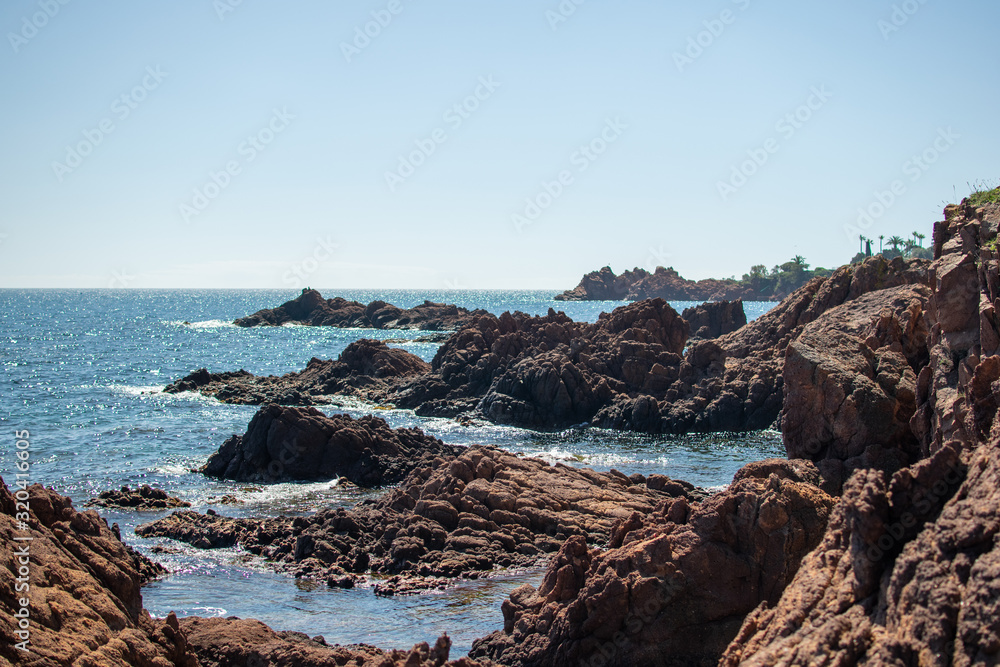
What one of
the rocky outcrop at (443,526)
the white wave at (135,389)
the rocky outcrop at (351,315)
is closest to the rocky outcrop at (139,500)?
the rocky outcrop at (443,526)

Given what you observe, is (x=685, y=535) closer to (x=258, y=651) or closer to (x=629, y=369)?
(x=258, y=651)

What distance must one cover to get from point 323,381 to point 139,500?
34303mm

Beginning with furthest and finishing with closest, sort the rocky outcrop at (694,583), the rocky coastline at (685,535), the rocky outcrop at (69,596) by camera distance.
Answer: the rocky outcrop at (694,583) → the rocky outcrop at (69,596) → the rocky coastline at (685,535)

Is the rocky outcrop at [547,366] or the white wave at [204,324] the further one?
the white wave at [204,324]

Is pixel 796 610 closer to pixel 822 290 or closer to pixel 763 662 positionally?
pixel 763 662

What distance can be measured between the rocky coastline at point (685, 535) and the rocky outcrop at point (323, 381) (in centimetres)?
2236

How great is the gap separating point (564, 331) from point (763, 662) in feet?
185

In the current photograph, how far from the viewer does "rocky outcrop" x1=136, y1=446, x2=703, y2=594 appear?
87.0ft

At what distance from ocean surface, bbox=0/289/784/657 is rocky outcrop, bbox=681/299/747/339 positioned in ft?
99.9

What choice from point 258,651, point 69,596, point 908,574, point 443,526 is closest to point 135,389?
point 443,526

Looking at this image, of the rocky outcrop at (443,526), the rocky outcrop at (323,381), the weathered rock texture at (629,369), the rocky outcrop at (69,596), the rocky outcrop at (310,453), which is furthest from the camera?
the rocky outcrop at (323,381)

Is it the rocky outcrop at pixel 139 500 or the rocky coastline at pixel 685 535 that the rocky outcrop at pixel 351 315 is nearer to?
the rocky coastline at pixel 685 535

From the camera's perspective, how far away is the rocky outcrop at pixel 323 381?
209ft

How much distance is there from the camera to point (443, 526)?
28656 mm
